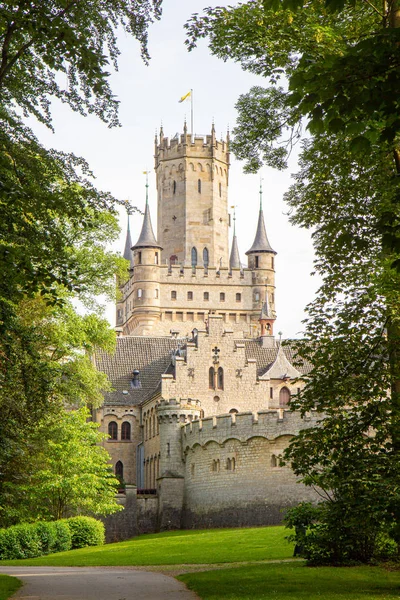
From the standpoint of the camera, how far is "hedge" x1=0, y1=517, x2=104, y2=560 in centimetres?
3694

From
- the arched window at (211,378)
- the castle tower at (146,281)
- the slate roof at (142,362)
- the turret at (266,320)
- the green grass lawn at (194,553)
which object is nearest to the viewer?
the green grass lawn at (194,553)

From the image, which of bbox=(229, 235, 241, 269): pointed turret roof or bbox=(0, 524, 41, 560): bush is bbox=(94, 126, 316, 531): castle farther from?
bbox=(0, 524, 41, 560): bush

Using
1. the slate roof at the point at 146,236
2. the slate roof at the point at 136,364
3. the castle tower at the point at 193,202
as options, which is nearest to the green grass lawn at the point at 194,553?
the slate roof at the point at 136,364

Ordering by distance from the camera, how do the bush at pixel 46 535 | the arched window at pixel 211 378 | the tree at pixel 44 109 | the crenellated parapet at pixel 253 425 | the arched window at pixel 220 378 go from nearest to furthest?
the tree at pixel 44 109
the bush at pixel 46 535
the crenellated parapet at pixel 253 425
the arched window at pixel 211 378
the arched window at pixel 220 378

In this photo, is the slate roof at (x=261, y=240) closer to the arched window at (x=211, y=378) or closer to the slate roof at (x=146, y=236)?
the slate roof at (x=146, y=236)

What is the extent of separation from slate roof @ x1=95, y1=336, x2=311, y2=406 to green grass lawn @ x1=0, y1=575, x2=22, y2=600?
47.3 meters

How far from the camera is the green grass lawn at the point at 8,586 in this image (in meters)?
18.6

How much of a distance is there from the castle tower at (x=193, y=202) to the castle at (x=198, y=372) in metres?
0.13

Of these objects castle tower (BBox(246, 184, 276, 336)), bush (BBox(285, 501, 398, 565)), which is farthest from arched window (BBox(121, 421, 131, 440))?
bush (BBox(285, 501, 398, 565))

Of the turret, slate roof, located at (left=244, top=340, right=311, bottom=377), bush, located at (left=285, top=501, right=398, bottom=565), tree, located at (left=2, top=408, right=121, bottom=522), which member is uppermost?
the turret

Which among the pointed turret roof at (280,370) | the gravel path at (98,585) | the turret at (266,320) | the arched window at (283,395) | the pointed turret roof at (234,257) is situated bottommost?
the gravel path at (98,585)

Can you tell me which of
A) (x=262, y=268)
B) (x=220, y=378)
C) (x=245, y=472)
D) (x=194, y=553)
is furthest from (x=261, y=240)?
(x=194, y=553)

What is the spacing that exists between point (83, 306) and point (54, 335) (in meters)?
3.56

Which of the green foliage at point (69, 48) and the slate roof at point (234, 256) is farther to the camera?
the slate roof at point (234, 256)
